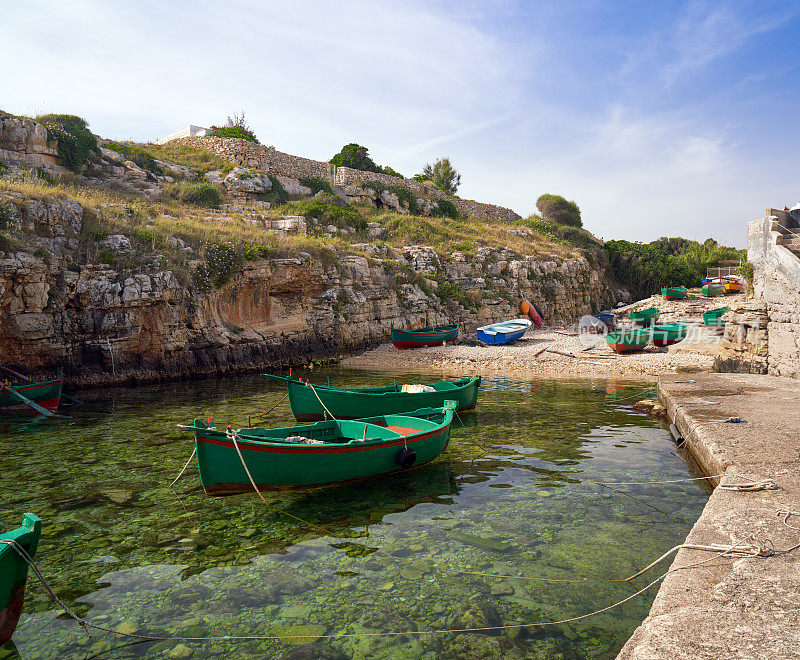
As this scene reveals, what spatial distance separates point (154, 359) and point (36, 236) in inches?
222

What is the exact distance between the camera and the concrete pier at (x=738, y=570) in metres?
3.07

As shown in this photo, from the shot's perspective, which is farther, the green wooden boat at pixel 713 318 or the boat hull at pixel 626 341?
the green wooden boat at pixel 713 318

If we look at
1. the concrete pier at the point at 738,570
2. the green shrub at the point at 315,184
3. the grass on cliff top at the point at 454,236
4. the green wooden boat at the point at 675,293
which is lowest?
the concrete pier at the point at 738,570

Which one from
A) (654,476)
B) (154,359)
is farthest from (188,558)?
(154,359)

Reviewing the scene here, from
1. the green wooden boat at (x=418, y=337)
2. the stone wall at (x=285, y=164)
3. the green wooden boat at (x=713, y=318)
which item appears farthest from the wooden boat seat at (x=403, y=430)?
the stone wall at (x=285, y=164)

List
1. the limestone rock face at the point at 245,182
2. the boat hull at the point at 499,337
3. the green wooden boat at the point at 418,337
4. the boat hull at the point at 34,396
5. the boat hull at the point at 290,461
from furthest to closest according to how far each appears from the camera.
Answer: the limestone rock face at the point at 245,182, the boat hull at the point at 499,337, the green wooden boat at the point at 418,337, the boat hull at the point at 34,396, the boat hull at the point at 290,461

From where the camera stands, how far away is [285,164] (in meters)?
39.7

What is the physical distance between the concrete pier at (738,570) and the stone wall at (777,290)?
3412mm

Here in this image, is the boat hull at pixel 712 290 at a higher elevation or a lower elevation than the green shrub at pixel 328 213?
lower

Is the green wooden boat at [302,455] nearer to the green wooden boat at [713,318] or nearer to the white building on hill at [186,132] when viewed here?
the green wooden boat at [713,318]

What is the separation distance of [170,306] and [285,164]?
24.2 m

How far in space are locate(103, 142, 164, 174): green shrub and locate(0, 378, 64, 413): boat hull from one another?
23.3 m

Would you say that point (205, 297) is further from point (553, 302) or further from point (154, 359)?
point (553, 302)

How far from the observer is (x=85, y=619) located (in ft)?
15.3
